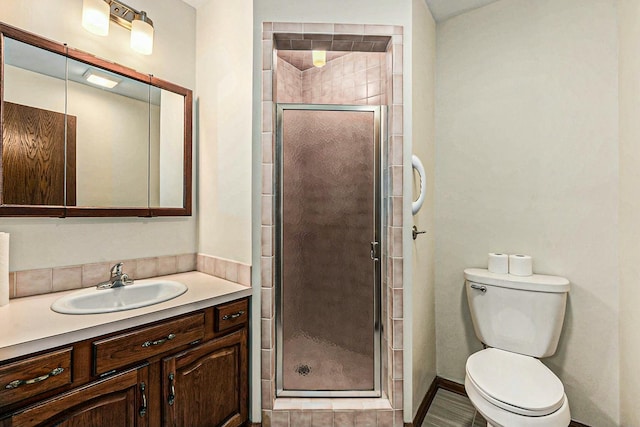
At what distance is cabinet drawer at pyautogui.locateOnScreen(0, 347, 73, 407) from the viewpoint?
34.4 inches

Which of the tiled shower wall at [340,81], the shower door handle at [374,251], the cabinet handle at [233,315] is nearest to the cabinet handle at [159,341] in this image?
the cabinet handle at [233,315]

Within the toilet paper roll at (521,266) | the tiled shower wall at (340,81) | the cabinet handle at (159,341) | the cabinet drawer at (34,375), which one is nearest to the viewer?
the cabinet drawer at (34,375)

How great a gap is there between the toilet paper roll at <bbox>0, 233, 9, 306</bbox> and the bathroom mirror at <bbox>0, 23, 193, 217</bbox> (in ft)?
0.50

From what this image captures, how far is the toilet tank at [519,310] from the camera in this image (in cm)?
158

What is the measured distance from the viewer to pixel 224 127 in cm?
179

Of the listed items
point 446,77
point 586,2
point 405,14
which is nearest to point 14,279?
point 405,14

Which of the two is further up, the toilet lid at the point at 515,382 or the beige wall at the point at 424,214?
the beige wall at the point at 424,214

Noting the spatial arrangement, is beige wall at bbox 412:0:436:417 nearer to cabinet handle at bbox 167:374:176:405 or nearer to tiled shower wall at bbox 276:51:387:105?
tiled shower wall at bbox 276:51:387:105

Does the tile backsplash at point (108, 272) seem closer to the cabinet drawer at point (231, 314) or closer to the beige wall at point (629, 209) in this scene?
the cabinet drawer at point (231, 314)

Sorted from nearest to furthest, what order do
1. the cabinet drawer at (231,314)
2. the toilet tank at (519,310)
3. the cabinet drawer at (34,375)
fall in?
the cabinet drawer at (34,375) → the cabinet drawer at (231,314) → the toilet tank at (519,310)

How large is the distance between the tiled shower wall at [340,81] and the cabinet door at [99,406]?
2.06 m

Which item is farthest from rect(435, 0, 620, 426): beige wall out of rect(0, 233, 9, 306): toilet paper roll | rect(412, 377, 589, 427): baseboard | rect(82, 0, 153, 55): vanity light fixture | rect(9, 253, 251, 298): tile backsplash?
rect(0, 233, 9, 306): toilet paper roll

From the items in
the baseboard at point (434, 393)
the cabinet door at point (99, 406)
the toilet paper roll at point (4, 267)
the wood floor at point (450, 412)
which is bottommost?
the wood floor at point (450, 412)

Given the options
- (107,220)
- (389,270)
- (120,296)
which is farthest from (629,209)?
(107,220)
